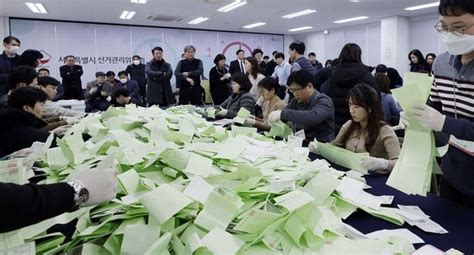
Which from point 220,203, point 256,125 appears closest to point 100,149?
point 220,203

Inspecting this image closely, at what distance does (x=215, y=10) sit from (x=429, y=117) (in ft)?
27.6

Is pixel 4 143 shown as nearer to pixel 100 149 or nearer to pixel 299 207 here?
pixel 100 149

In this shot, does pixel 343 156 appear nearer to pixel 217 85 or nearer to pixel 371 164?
pixel 371 164

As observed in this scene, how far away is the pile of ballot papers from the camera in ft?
2.87

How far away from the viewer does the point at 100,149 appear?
63.0 inches

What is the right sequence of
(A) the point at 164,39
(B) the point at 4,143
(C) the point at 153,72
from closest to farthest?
(B) the point at 4,143 < (C) the point at 153,72 < (A) the point at 164,39

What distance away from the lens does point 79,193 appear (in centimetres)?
87

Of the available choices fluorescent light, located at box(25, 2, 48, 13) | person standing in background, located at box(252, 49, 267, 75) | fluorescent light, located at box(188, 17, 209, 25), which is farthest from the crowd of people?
fluorescent light, located at box(188, 17, 209, 25)

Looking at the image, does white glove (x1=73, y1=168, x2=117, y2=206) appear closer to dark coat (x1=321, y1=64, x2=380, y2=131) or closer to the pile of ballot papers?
the pile of ballot papers

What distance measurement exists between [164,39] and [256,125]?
9845mm

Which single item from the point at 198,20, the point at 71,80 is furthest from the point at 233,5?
the point at 71,80

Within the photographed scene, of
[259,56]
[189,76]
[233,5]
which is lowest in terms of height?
[189,76]

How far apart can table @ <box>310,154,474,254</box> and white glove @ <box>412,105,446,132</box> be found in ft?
0.82

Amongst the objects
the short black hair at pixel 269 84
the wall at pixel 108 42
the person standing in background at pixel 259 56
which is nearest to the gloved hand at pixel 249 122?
the short black hair at pixel 269 84
